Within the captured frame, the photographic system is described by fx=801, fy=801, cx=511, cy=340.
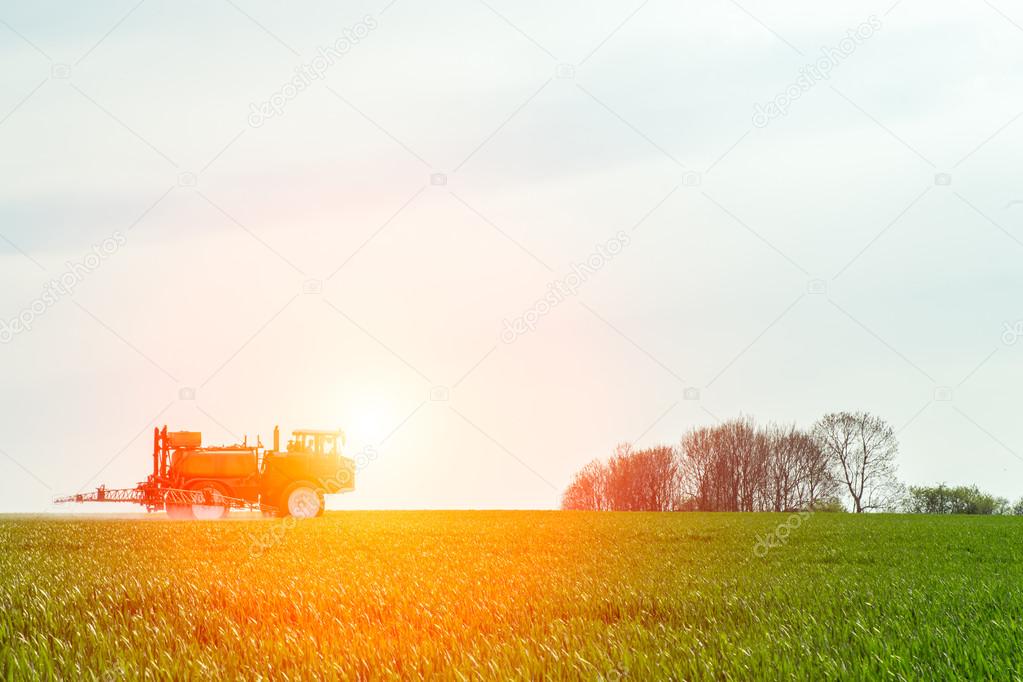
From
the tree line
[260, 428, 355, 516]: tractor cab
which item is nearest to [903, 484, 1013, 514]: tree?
the tree line

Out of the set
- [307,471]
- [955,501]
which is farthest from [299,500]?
[955,501]

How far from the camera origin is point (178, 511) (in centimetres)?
3134

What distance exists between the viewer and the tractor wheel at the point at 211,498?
3092 cm

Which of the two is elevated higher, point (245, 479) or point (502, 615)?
point (245, 479)

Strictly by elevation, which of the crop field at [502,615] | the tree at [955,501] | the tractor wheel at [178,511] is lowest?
the crop field at [502,615]

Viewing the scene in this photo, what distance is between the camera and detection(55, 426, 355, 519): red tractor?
1211 inches

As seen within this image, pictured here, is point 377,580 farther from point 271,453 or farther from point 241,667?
point 271,453

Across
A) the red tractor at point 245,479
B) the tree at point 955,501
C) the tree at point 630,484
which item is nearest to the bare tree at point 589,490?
the tree at point 630,484

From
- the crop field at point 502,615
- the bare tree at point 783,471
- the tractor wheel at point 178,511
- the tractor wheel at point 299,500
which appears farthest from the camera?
the bare tree at point 783,471

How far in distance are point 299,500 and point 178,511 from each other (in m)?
5.06

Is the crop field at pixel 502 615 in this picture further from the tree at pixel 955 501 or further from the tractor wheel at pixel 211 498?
the tree at pixel 955 501

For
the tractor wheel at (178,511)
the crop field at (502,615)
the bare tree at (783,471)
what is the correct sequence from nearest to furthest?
the crop field at (502,615)
the tractor wheel at (178,511)
the bare tree at (783,471)

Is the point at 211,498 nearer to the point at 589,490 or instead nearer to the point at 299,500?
the point at 299,500

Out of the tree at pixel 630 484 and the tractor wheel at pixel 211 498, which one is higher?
the tree at pixel 630 484
